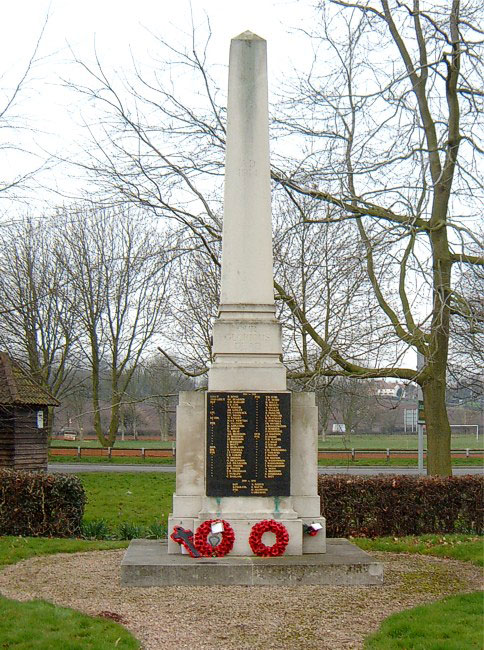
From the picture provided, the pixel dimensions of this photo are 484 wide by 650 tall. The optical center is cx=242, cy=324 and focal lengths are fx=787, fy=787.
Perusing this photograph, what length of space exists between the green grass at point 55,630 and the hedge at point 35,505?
5.37 meters

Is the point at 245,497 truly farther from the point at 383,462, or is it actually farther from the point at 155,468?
the point at 383,462

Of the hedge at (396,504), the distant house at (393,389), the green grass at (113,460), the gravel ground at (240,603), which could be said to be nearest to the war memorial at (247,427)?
the gravel ground at (240,603)

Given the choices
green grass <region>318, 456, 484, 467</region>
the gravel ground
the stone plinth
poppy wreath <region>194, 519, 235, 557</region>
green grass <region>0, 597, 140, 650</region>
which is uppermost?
the stone plinth

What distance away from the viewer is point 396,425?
250 ft

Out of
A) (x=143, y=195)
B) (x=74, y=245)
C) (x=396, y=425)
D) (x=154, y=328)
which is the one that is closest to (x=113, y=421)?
(x=154, y=328)

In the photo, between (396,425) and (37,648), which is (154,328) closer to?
(37,648)

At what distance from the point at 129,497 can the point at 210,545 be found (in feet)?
35.3

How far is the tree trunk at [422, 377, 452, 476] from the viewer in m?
14.4

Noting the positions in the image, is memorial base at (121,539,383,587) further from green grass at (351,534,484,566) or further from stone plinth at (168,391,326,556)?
green grass at (351,534,484,566)

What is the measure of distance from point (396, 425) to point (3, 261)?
53.2 metres

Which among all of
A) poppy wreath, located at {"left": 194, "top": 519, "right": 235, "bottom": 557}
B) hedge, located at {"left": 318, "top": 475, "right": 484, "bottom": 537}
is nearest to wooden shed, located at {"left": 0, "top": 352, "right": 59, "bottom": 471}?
hedge, located at {"left": 318, "top": 475, "right": 484, "bottom": 537}

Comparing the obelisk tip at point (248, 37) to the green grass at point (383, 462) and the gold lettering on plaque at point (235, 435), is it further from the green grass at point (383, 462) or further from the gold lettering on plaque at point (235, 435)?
the green grass at point (383, 462)

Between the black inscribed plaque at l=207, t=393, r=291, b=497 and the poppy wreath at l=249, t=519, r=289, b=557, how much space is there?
39 centimetres

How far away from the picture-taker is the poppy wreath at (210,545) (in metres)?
9.22
